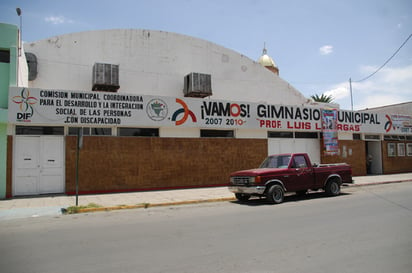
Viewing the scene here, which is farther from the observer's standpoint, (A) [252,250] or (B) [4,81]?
(B) [4,81]

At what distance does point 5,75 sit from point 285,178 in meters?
12.2

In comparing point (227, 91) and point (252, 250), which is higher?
point (227, 91)

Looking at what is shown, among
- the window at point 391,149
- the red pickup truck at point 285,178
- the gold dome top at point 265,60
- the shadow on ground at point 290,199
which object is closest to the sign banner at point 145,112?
the red pickup truck at point 285,178

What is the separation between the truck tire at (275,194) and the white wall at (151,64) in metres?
10.9

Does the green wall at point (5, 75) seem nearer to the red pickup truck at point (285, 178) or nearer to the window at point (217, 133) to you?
the window at point (217, 133)

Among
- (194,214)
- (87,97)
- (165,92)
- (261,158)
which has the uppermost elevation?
(165,92)

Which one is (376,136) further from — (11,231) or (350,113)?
(11,231)

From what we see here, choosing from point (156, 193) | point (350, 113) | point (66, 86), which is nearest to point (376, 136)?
point (350, 113)

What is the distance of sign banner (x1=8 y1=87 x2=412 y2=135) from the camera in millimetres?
14109

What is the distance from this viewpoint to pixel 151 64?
66.9 feet

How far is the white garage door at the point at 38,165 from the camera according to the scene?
14.1m

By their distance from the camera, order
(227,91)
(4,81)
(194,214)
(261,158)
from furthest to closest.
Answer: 1. (227,91)
2. (261,158)
3. (4,81)
4. (194,214)

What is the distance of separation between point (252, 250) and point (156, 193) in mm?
9889

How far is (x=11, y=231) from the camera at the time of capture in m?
8.14
